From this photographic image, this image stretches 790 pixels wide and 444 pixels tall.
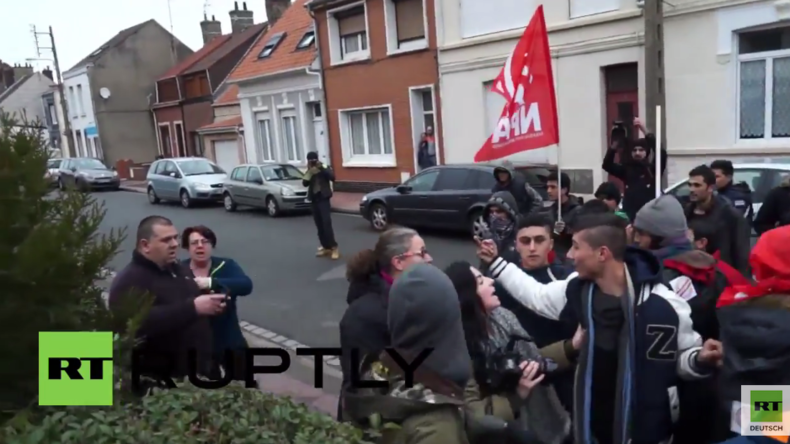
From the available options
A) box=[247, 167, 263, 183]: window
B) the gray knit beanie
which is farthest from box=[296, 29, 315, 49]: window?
the gray knit beanie

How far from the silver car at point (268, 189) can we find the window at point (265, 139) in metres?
5.32

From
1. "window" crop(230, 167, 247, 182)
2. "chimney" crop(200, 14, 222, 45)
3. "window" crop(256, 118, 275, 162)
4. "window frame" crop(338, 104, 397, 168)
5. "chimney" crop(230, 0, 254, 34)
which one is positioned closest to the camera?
"window" crop(230, 167, 247, 182)

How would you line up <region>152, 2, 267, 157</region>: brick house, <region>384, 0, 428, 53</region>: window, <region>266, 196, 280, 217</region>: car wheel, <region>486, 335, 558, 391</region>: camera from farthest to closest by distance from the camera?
<region>152, 2, 267, 157</region>: brick house
<region>384, 0, 428, 53</region>: window
<region>266, 196, 280, 217</region>: car wheel
<region>486, 335, 558, 391</region>: camera

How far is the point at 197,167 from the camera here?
2084 centimetres

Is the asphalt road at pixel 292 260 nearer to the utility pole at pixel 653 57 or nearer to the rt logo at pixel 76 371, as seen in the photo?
the rt logo at pixel 76 371

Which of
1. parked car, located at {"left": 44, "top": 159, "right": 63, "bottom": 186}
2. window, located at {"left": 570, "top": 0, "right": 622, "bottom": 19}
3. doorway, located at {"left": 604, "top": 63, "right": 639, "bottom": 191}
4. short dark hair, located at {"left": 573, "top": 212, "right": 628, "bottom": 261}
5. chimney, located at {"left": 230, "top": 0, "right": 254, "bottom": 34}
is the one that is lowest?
short dark hair, located at {"left": 573, "top": 212, "right": 628, "bottom": 261}

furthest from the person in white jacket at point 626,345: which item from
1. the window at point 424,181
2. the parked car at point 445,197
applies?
the window at point 424,181

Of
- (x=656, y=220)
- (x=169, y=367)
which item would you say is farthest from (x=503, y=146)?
(x=169, y=367)

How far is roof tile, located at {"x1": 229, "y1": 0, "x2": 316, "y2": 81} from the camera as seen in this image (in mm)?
21438

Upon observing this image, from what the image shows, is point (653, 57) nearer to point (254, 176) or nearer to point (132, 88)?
point (254, 176)

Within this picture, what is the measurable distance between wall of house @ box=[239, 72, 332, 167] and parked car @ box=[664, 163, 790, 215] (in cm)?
1434

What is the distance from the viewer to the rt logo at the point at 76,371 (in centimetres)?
190

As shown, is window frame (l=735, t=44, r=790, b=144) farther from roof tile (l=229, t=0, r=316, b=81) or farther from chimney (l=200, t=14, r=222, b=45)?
chimney (l=200, t=14, r=222, b=45)

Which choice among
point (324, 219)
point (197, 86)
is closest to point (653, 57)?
point (324, 219)
